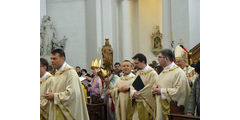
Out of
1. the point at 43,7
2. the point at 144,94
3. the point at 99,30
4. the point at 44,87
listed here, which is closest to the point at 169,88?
the point at 144,94

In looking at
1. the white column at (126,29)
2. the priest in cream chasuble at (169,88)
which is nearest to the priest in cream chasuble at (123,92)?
the priest in cream chasuble at (169,88)

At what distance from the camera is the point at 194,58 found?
28.9ft

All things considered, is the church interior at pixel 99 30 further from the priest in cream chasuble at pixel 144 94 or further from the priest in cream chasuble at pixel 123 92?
the priest in cream chasuble at pixel 144 94

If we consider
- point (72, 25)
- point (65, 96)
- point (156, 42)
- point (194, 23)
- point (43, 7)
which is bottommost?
point (65, 96)

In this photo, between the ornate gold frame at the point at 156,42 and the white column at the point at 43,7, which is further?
the ornate gold frame at the point at 156,42

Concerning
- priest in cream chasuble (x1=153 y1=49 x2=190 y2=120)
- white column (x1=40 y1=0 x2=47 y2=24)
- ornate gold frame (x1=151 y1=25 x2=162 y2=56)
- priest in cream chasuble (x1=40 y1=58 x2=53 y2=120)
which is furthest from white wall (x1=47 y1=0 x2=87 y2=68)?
priest in cream chasuble (x1=153 y1=49 x2=190 y2=120)

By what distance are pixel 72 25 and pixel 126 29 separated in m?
3.52

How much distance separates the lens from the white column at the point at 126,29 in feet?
56.7

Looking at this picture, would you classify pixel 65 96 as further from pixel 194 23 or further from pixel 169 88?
pixel 194 23

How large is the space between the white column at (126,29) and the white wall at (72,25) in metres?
2.44

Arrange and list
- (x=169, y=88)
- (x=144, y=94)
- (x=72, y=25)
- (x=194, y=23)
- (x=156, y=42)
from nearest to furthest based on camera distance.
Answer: (x=169, y=88) → (x=144, y=94) → (x=194, y=23) → (x=156, y=42) → (x=72, y=25)

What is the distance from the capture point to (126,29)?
57.6 feet

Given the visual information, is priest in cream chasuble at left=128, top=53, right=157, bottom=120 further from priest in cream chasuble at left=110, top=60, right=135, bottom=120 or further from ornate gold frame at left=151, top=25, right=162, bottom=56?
ornate gold frame at left=151, top=25, right=162, bottom=56
